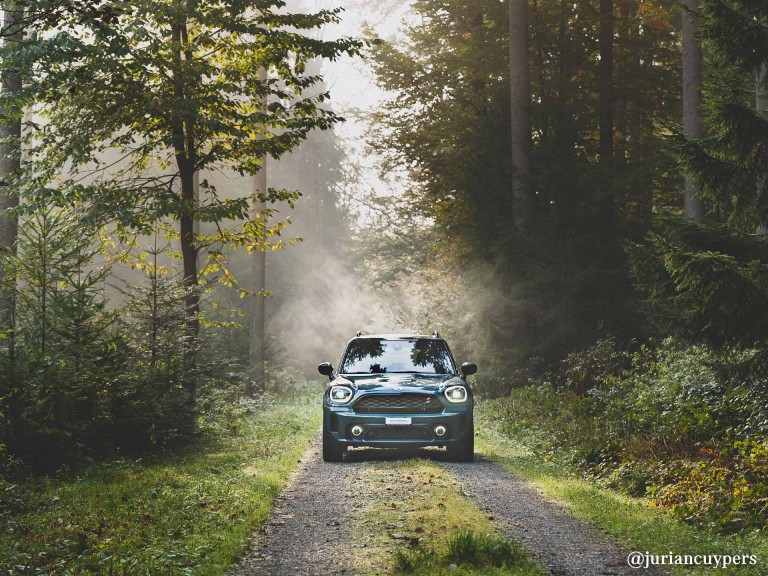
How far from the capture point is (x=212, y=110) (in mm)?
16984

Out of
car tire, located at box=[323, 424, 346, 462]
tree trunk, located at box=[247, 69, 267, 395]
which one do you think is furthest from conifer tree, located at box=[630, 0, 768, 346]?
tree trunk, located at box=[247, 69, 267, 395]

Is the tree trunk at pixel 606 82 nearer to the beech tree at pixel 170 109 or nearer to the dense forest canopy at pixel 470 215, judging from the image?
the dense forest canopy at pixel 470 215

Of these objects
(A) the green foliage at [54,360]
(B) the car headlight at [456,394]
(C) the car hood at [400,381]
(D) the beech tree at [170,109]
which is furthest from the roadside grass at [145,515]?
(D) the beech tree at [170,109]

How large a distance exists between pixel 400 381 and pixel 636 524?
18.5ft

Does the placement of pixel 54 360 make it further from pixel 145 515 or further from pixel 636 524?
pixel 636 524

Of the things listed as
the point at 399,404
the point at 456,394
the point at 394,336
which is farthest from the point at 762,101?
the point at 399,404

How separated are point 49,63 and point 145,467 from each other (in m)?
7.04

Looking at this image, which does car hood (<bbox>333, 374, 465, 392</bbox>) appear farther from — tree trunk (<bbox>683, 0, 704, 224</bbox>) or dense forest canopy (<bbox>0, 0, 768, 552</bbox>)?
tree trunk (<bbox>683, 0, 704, 224</bbox>)

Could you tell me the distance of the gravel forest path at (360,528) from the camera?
717 cm

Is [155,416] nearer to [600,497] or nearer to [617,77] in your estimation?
[600,497]

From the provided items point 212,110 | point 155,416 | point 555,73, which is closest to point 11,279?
point 155,416

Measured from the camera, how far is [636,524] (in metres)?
8.76

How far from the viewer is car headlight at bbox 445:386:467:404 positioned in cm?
1352

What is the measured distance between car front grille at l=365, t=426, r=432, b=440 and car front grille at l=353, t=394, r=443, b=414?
0.78ft
